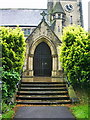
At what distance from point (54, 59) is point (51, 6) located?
704 inches

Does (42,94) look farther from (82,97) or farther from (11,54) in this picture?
(11,54)

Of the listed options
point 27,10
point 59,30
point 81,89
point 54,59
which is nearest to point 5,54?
point 81,89

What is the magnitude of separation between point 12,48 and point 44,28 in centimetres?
661

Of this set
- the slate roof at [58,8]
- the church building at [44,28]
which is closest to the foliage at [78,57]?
the church building at [44,28]

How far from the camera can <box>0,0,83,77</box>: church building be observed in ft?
52.2

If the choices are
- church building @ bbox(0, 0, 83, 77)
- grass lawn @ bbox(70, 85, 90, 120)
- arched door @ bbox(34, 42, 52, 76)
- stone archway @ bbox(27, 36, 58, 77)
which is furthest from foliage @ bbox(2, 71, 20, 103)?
arched door @ bbox(34, 42, 52, 76)

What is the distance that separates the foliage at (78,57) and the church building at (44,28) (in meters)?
5.09

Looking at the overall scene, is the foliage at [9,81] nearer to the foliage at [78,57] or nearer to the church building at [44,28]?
the foliage at [78,57]

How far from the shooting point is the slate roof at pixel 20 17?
1189 inches

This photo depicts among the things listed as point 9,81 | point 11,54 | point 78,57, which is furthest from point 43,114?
point 11,54

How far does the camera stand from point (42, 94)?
9578 mm

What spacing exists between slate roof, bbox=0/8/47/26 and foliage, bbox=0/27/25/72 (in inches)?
784

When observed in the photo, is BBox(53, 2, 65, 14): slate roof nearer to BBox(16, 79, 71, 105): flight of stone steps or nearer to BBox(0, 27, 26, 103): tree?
BBox(0, 27, 26, 103): tree

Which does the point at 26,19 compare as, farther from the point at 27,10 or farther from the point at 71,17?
the point at 71,17
